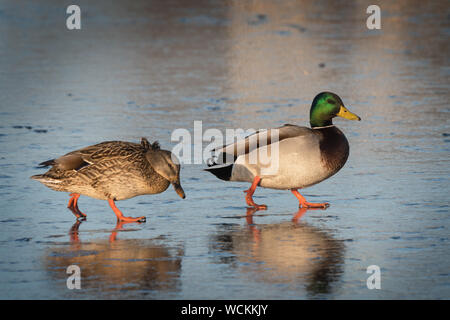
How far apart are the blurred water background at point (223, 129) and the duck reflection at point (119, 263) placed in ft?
0.05

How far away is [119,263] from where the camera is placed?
201 inches

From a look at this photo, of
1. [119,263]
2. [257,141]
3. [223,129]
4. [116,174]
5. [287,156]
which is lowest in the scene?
[119,263]

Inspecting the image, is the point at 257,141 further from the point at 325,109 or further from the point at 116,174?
the point at 116,174

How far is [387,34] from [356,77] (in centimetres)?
456

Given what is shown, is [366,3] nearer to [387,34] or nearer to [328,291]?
[387,34]

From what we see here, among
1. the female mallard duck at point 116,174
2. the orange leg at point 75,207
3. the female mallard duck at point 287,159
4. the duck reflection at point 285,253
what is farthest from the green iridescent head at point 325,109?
the orange leg at point 75,207

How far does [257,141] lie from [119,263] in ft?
6.47

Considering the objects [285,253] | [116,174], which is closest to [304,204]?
[285,253]

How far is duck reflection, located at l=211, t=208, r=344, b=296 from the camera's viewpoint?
4781 mm

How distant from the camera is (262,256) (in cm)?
523

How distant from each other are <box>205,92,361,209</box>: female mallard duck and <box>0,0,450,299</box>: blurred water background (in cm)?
17

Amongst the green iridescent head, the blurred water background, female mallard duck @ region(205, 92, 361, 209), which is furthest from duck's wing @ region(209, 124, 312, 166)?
the blurred water background

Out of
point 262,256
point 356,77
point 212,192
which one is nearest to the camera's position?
point 262,256

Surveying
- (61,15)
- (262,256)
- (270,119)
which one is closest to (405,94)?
(270,119)
